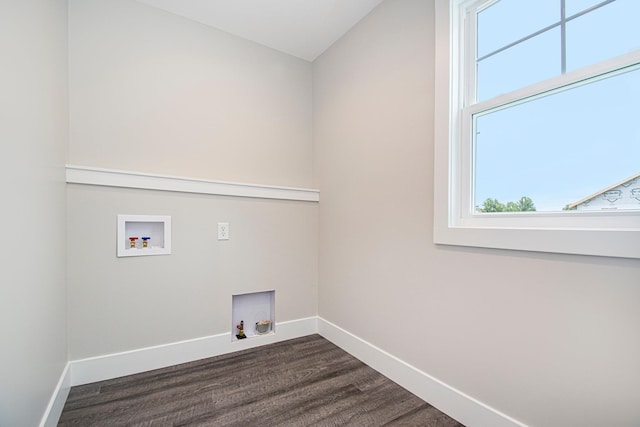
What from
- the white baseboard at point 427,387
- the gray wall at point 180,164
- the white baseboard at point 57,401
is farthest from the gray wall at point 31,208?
the white baseboard at point 427,387

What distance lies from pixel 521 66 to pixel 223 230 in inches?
79.9

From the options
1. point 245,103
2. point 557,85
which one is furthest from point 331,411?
point 245,103

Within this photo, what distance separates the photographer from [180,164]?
6.64 ft

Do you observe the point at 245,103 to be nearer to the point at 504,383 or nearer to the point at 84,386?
the point at 84,386

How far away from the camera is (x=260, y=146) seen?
7.74ft

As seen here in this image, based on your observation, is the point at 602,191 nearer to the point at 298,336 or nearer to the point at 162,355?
the point at 298,336

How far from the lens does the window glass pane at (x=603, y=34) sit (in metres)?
1.01

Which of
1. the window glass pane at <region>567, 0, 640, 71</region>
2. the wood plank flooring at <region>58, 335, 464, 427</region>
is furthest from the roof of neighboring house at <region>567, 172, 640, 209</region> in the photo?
the wood plank flooring at <region>58, 335, 464, 427</region>

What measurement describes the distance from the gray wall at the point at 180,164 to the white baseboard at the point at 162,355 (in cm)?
5

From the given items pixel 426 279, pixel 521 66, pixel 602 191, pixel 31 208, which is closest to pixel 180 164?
pixel 31 208

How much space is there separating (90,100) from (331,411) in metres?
2.32

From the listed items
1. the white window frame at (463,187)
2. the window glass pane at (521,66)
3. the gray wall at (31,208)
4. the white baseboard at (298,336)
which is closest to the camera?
the gray wall at (31,208)

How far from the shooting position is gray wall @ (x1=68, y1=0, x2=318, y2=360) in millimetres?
1736

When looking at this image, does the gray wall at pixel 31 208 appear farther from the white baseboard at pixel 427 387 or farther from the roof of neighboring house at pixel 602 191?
the roof of neighboring house at pixel 602 191
